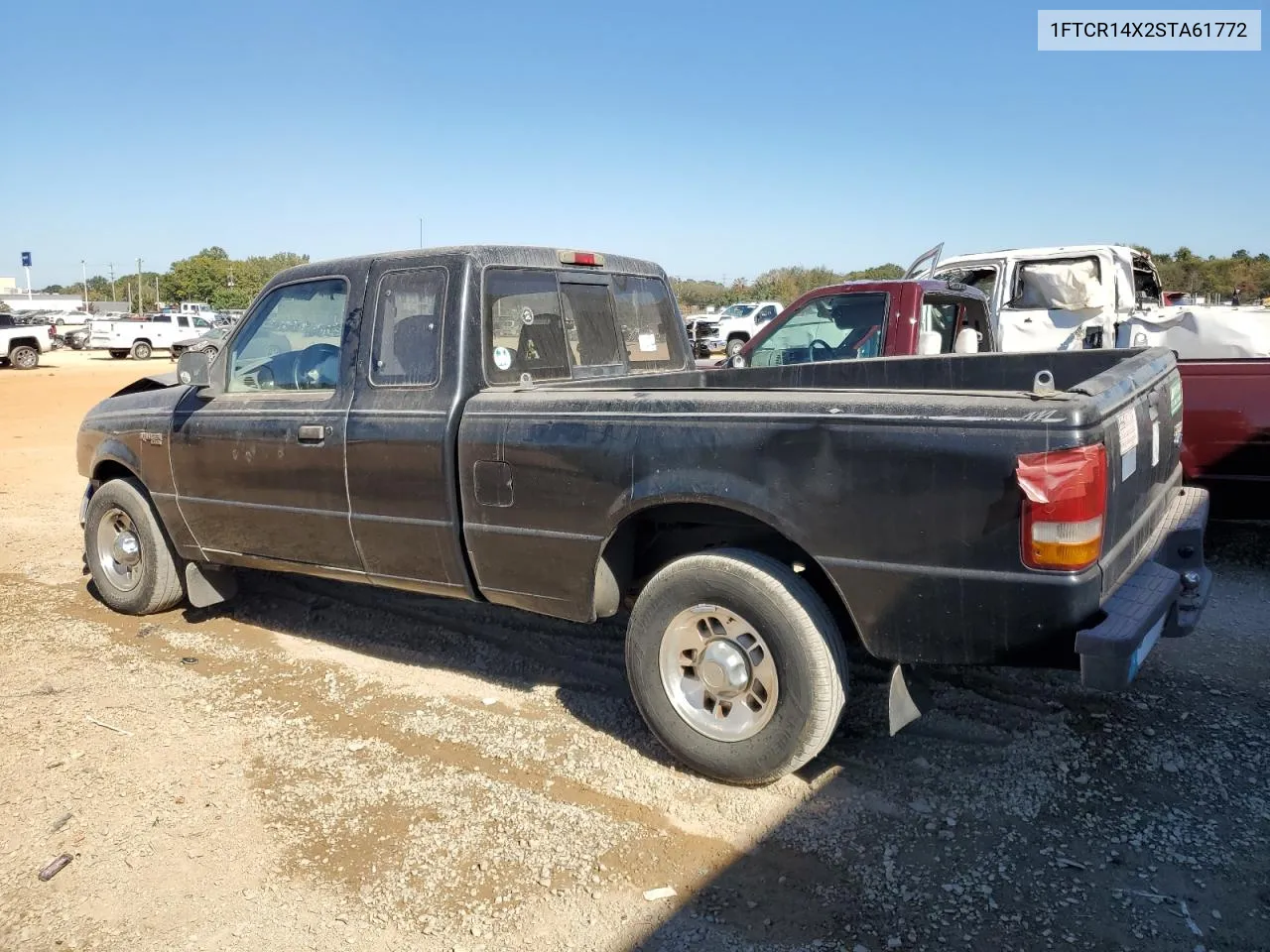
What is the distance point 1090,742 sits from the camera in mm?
3719

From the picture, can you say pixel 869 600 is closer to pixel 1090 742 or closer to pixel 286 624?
pixel 1090 742

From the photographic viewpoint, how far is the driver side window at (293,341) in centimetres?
456

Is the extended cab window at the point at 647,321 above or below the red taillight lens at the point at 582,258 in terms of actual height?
below

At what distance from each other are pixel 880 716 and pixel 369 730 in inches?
85.5

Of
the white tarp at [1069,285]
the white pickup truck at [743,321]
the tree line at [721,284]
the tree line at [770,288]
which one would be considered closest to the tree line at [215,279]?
the tree line at [721,284]

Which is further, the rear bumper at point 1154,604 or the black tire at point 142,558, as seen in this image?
the black tire at point 142,558

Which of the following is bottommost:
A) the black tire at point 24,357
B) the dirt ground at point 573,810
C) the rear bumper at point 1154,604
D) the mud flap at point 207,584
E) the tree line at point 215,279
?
the dirt ground at point 573,810

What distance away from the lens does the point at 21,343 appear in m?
29.1

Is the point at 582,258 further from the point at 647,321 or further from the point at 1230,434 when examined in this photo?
the point at 1230,434

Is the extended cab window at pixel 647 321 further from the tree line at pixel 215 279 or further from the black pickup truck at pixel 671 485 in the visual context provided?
the tree line at pixel 215 279

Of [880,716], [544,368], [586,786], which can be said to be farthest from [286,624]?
[880,716]

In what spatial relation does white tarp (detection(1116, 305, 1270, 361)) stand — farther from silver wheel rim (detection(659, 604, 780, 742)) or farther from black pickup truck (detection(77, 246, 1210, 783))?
silver wheel rim (detection(659, 604, 780, 742))

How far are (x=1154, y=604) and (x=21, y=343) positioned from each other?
33.3 m

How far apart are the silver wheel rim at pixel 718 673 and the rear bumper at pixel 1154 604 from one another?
104 centimetres
